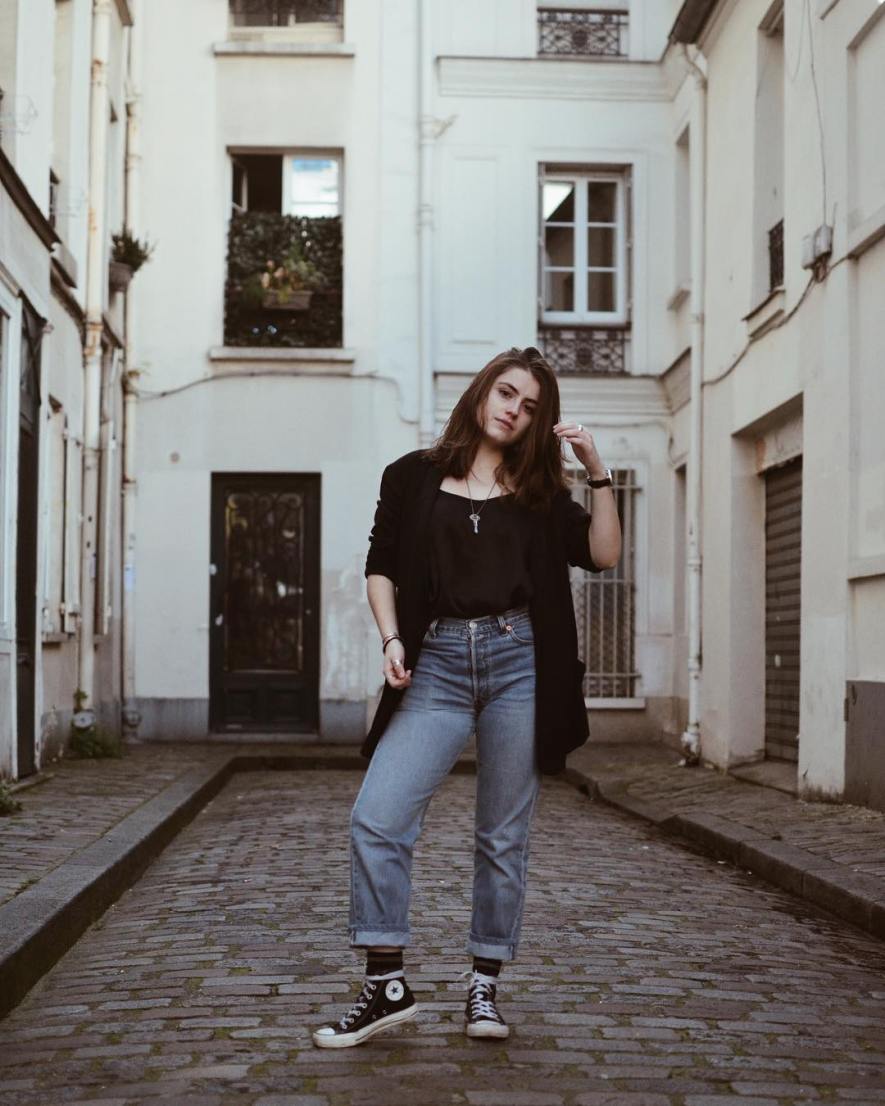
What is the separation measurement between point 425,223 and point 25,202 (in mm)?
6635

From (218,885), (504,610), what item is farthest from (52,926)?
(504,610)

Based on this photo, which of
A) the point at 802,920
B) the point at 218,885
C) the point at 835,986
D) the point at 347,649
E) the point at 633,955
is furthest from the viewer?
the point at 347,649

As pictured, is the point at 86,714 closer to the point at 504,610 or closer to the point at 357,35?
the point at 357,35

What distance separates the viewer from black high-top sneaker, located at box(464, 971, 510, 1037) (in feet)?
14.1

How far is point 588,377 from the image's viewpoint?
670 inches

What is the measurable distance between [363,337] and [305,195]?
66.2 inches

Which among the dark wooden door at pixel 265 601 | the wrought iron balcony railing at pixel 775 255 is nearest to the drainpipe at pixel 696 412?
the wrought iron balcony railing at pixel 775 255

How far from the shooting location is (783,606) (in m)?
12.7

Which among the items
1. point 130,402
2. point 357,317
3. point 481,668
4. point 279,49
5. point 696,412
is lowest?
point 481,668

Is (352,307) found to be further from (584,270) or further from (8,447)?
(8,447)

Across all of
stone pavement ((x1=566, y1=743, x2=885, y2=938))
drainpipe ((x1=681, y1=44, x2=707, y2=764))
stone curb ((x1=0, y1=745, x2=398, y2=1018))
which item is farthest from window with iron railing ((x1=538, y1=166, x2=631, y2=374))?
stone curb ((x1=0, y1=745, x2=398, y2=1018))

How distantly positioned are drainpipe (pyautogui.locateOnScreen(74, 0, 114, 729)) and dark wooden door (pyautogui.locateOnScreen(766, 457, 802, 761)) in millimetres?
5632

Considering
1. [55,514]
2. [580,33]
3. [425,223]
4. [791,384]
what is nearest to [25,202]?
[55,514]

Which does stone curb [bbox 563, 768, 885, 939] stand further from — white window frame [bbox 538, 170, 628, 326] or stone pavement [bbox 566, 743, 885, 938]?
white window frame [bbox 538, 170, 628, 326]
